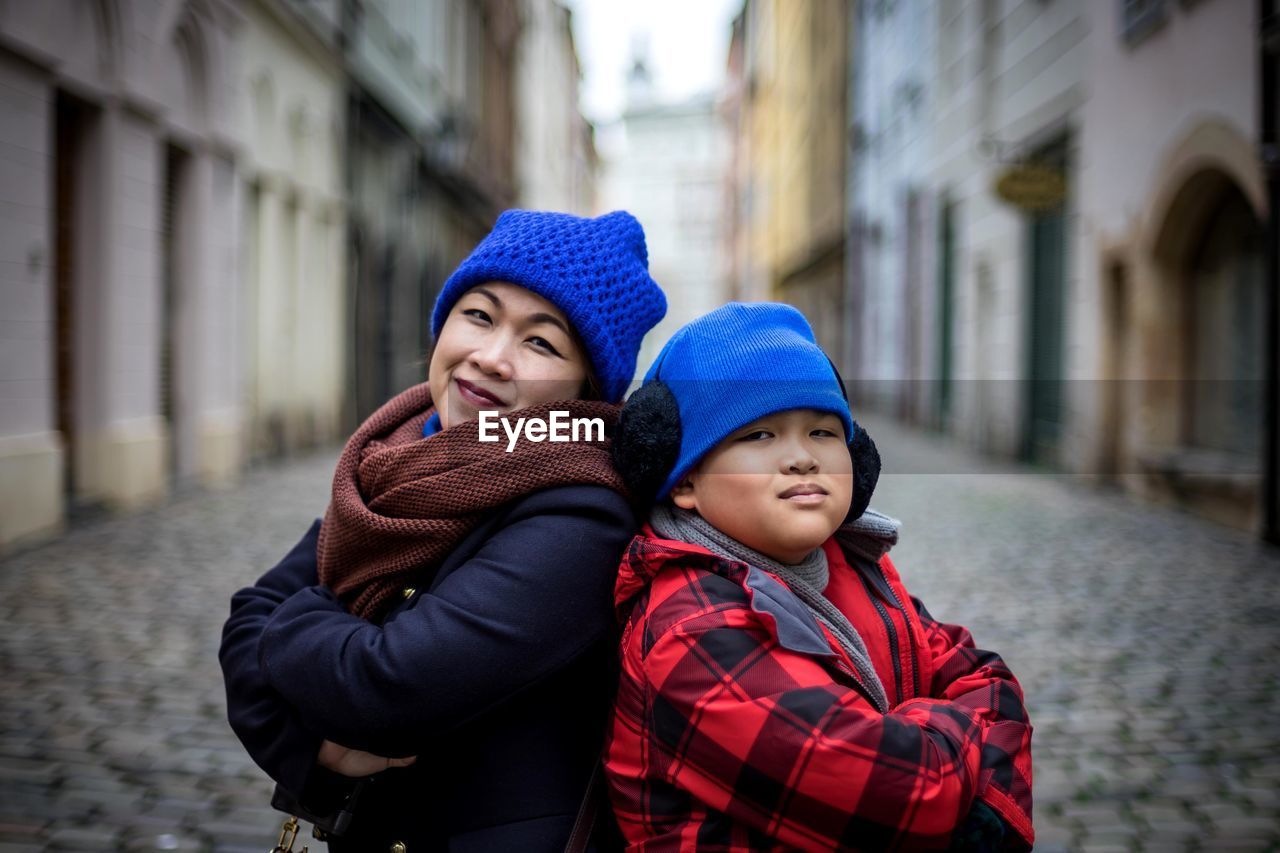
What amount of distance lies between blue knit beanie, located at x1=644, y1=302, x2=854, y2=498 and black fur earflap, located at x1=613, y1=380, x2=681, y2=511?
0.05ft

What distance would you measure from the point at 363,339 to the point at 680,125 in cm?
6543

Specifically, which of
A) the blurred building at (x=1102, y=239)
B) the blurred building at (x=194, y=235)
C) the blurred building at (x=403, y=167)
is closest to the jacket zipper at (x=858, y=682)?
the blurred building at (x=194, y=235)

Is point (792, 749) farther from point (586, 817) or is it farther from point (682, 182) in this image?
point (682, 182)

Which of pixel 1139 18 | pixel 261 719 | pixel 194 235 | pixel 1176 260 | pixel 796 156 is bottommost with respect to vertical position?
pixel 261 719

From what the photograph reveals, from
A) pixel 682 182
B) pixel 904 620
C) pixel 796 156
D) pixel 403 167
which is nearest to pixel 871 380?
pixel 904 620

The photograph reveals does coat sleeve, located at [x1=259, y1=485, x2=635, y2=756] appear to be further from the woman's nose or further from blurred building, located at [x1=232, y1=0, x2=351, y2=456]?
blurred building, located at [x1=232, y1=0, x2=351, y2=456]

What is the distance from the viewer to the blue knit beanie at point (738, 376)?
1.34 meters

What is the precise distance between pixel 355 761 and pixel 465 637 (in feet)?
0.80

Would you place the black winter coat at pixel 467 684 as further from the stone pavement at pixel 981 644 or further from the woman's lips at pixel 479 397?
the stone pavement at pixel 981 644

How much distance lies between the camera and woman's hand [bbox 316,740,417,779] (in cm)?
138

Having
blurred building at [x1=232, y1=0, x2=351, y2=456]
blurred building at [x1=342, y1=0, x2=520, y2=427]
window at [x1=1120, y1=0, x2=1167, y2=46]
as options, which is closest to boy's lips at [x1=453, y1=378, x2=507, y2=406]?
window at [x1=1120, y1=0, x2=1167, y2=46]

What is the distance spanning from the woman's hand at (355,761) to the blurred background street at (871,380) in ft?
2.69

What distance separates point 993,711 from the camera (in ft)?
→ 4.52

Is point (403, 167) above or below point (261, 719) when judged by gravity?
above
